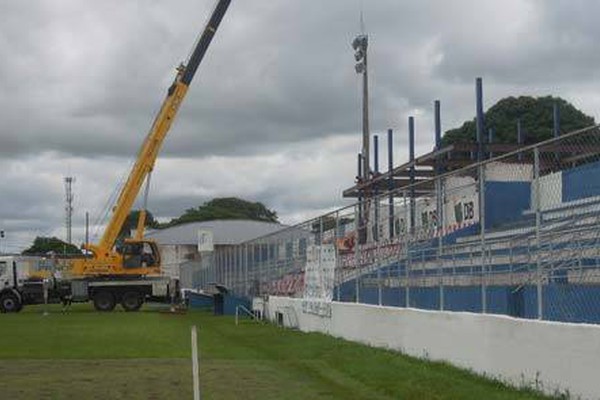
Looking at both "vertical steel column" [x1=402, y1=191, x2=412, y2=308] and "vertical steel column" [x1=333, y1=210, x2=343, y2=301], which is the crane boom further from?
"vertical steel column" [x1=402, y1=191, x2=412, y2=308]

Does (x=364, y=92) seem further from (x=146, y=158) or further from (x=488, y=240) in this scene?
(x=488, y=240)

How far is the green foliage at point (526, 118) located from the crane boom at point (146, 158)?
27012 mm

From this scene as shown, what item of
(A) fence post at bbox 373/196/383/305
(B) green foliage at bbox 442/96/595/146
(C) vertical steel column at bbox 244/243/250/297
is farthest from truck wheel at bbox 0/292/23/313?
(B) green foliage at bbox 442/96/595/146

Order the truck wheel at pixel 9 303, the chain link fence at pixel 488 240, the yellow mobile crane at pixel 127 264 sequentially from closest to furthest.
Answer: the chain link fence at pixel 488 240
the yellow mobile crane at pixel 127 264
the truck wheel at pixel 9 303

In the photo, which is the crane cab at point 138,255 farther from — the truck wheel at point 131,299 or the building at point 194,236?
the building at point 194,236

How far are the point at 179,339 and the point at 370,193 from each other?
2100 centimetres

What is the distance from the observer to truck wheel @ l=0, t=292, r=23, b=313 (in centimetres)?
4538

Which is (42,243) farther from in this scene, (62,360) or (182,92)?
(62,360)

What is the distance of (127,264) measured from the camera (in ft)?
150

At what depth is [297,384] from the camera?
47.3 ft

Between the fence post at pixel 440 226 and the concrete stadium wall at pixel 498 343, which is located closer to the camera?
the concrete stadium wall at pixel 498 343

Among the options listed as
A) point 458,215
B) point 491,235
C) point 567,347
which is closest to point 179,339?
point 458,215

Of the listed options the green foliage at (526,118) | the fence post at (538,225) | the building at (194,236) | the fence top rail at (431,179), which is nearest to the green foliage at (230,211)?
the building at (194,236)

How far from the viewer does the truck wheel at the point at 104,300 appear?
4522 cm
